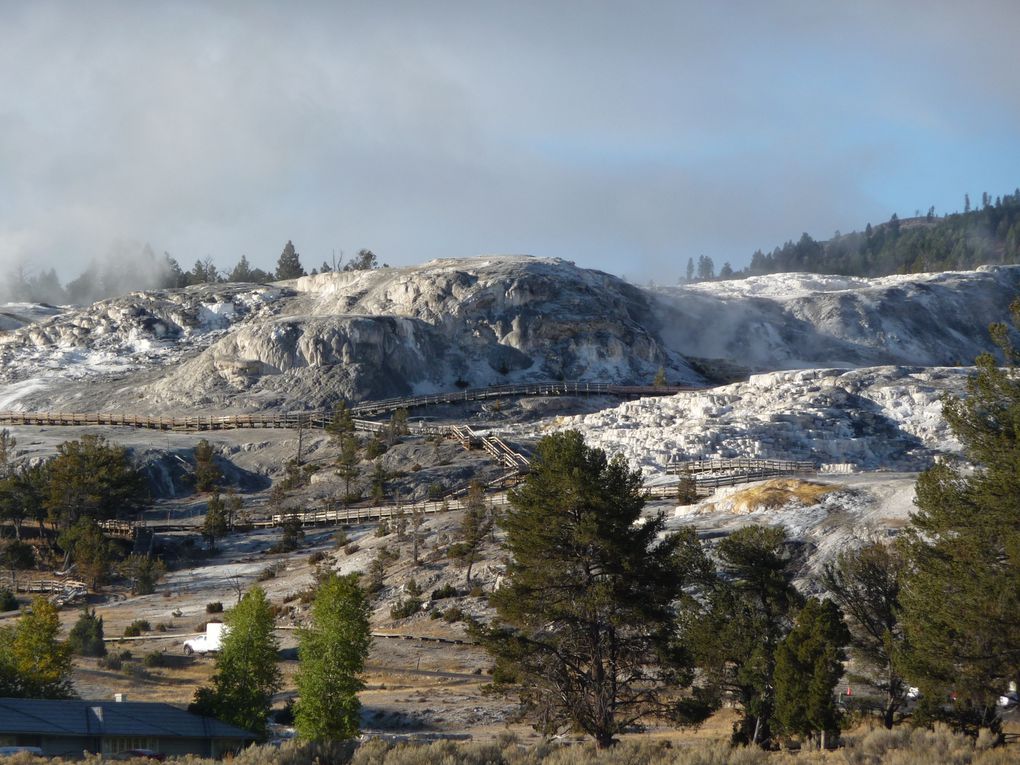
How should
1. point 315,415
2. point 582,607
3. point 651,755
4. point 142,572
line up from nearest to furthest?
point 651,755 < point 582,607 < point 142,572 < point 315,415

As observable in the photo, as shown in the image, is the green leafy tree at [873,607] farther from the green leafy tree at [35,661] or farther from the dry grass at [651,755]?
the green leafy tree at [35,661]

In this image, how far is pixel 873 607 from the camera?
33.8 m

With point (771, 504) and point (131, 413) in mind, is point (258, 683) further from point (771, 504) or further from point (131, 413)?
point (131, 413)

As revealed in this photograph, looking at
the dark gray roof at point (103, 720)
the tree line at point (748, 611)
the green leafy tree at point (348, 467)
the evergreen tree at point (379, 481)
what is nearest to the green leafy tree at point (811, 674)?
the tree line at point (748, 611)

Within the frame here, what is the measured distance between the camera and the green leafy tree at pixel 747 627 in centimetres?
3195

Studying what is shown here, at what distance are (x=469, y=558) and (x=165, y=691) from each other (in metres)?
16.6

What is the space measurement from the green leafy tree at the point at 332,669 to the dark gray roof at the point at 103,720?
5.57 feet

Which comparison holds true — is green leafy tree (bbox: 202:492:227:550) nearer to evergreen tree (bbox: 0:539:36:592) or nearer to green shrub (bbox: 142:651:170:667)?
evergreen tree (bbox: 0:539:36:592)

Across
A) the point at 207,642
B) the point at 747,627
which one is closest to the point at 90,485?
the point at 207,642

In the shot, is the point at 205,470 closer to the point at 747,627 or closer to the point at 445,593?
the point at 445,593

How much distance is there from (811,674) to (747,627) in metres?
2.96

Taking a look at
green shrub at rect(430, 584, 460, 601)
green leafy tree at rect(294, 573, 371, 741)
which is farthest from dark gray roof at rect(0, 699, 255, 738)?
green shrub at rect(430, 584, 460, 601)

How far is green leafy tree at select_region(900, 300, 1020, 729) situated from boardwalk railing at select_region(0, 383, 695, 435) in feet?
199

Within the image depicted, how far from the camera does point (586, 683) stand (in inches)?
1215
